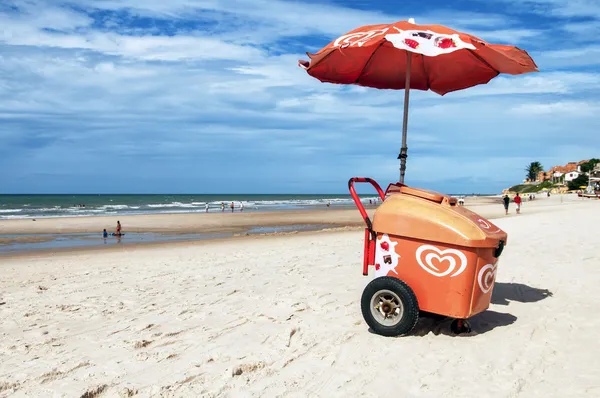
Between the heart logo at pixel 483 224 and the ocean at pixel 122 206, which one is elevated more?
the heart logo at pixel 483 224

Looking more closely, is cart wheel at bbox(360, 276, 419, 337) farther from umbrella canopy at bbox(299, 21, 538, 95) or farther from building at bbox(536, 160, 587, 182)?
building at bbox(536, 160, 587, 182)

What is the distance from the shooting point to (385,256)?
443 centimetres

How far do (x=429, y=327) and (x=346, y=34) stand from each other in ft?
10.3

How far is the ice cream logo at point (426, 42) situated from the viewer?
4.26 m

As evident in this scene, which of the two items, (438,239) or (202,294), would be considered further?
(202,294)

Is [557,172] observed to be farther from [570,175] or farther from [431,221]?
[431,221]

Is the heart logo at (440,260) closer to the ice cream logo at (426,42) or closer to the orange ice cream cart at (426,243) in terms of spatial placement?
the orange ice cream cart at (426,243)

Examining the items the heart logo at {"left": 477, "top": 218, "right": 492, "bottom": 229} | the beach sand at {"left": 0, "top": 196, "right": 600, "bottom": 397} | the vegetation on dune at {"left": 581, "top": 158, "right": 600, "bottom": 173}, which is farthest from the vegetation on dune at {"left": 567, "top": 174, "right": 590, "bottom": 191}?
the heart logo at {"left": 477, "top": 218, "right": 492, "bottom": 229}

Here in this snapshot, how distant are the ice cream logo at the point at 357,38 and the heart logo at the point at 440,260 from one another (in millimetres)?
2076

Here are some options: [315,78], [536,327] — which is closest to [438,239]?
[536,327]

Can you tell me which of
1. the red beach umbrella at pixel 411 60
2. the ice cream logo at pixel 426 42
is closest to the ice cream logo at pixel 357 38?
the red beach umbrella at pixel 411 60

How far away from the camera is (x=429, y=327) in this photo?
4.66m

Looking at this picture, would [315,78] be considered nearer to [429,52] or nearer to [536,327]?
[429,52]

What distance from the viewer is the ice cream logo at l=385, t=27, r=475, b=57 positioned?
426cm
